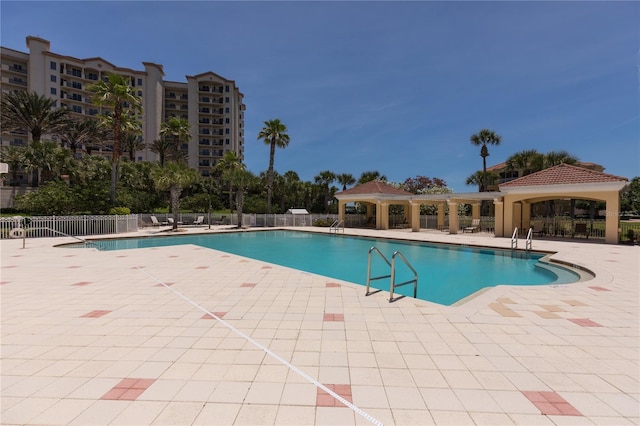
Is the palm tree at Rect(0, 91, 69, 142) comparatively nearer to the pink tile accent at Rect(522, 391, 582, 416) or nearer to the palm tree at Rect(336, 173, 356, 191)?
the palm tree at Rect(336, 173, 356, 191)

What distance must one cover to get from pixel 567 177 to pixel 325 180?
93.3 feet

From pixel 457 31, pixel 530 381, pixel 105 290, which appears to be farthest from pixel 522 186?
pixel 105 290

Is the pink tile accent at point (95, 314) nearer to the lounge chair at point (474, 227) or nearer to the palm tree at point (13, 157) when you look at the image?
the lounge chair at point (474, 227)

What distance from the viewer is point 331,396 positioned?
279 cm

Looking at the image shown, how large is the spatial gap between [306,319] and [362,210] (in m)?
32.3

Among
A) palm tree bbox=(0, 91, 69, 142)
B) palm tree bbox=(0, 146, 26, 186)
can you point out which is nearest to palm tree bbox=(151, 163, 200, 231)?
palm tree bbox=(0, 146, 26, 186)

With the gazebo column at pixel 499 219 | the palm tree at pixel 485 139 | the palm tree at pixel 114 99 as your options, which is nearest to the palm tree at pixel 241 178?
the palm tree at pixel 114 99

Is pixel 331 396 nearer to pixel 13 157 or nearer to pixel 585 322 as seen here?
pixel 585 322

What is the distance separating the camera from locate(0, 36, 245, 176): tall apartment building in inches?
1951

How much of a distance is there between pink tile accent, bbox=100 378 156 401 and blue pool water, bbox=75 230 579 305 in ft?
20.9

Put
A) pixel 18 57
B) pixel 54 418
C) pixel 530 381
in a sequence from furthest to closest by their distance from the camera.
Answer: pixel 18 57
pixel 530 381
pixel 54 418

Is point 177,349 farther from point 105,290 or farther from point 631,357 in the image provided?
point 631,357

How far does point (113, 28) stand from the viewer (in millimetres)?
11984

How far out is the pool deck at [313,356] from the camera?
2.58 m
